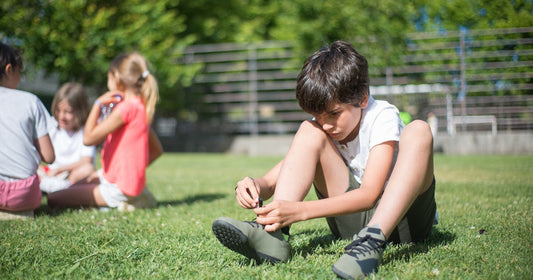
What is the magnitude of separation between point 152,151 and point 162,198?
0.83 meters

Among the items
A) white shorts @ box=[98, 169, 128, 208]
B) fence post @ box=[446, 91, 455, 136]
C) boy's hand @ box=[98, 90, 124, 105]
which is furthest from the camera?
fence post @ box=[446, 91, 455, 136]

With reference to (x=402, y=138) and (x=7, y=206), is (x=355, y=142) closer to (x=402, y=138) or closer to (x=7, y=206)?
(x=402, y=138)

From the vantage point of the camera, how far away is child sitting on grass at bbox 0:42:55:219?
3.51 metres

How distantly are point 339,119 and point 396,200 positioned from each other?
50 cm

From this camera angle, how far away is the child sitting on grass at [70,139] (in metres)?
4.97

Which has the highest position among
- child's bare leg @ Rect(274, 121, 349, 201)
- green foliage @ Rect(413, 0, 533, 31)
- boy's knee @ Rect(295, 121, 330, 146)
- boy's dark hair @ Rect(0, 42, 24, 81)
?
green foliage @ Rect(413, 0, 533, 31)

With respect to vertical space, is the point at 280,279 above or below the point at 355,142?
below

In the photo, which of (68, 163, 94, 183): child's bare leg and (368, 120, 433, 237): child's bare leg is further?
(68, 163, 94, 183): child's bare leg

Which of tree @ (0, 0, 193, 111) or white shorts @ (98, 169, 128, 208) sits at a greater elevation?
tree @ (0, 0, 193, 111)

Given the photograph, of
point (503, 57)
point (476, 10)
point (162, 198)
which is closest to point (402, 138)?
point (162, 198)

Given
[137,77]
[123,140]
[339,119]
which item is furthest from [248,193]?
[137,77]

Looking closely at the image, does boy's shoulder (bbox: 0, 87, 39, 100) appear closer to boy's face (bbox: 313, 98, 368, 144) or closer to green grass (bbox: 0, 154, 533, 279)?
green grass (bbox: 0, 154, 533, 279)

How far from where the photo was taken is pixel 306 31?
14.3m

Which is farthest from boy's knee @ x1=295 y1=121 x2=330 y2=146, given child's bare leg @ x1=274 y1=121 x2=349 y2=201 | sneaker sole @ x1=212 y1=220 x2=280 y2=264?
sneaker sole @ x1=212 y1=220 x2=280 y2=264
